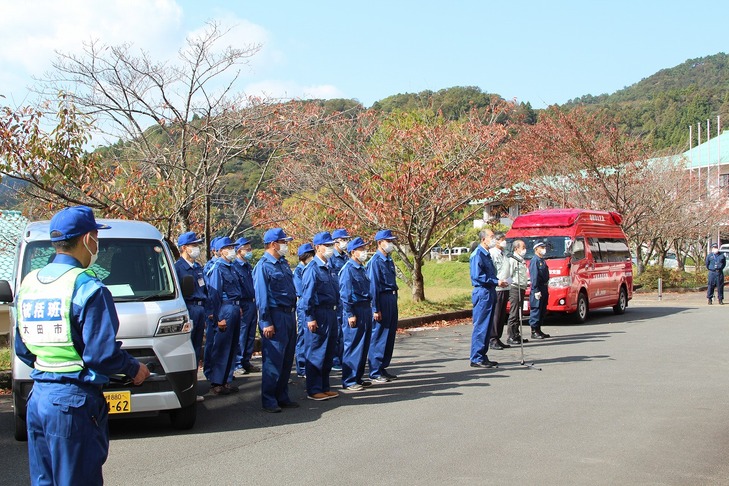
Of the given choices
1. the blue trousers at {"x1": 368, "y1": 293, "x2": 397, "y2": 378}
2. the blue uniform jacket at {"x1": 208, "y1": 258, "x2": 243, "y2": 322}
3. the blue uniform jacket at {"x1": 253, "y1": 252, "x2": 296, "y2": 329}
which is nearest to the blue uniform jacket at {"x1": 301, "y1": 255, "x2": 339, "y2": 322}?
the blue uniform jacket at {"x1": 253, "y1": 252, "x2": 296, "y2": 329}

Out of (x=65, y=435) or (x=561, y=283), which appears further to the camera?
(x=561, y=283)

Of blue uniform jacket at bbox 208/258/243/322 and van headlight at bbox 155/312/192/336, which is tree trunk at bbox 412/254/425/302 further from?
van headlight at bbox 155/312/192/336

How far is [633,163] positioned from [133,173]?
20.9m

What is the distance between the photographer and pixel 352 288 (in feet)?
33.8

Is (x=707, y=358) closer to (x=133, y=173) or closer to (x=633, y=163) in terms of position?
(x=133, y=173)

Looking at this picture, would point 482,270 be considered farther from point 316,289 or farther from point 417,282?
point 417,282

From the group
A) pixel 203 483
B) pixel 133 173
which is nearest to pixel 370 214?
pixel 133 173

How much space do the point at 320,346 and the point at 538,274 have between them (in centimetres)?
771

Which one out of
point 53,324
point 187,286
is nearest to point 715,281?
point 187,286

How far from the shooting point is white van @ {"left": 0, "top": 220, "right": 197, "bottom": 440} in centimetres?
734

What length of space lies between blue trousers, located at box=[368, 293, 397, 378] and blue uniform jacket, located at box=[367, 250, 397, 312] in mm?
86

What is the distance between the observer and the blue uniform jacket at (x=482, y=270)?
469 inches

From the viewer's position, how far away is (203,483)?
616cm

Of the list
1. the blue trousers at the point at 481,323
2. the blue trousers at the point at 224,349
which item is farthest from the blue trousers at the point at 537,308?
the blue trousers at the point at 224,349
